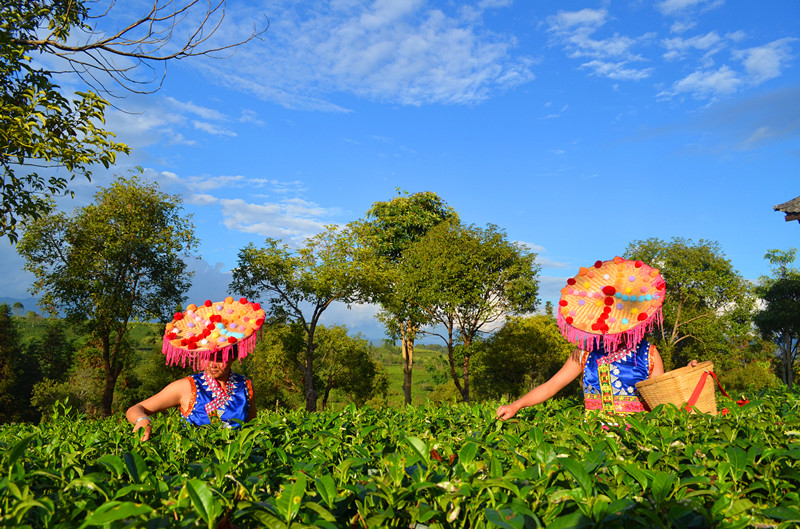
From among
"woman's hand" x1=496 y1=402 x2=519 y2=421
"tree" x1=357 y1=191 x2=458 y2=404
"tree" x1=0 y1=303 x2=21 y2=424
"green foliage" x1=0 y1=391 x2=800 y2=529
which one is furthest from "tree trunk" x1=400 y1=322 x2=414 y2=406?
"green foliage" x1=0 y1=391 x2=800 y2=529

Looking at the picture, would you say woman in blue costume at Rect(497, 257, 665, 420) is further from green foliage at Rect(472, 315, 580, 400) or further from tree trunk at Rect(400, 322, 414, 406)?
tree trunk at Rect(400, 322, 414, 406)

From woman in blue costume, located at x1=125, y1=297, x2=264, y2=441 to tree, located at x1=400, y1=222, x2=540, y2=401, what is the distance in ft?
→ 65.3

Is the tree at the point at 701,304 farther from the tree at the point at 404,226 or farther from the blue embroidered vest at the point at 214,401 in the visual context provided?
the blue embroidered vest at the point at 214,401

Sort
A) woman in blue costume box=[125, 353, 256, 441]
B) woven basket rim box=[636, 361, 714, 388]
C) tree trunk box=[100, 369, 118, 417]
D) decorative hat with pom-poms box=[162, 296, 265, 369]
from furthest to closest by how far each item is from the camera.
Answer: tree trunk box=[100, 369, 118, 417], decorative hat with pom-poms box=[162, 296, 265, 369], woman in blue costume box=[125, 353, 256, 441], woven basket rim box=[636, 361, 714, 388]

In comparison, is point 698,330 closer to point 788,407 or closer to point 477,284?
point 477,284

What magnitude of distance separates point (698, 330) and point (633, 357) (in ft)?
105

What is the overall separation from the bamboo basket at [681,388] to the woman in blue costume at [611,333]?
573 mm

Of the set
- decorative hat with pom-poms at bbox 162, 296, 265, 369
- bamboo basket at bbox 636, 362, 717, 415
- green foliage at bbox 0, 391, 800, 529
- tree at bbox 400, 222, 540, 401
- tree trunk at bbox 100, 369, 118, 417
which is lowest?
tree trunk at bbox 100, 369, 118, 417

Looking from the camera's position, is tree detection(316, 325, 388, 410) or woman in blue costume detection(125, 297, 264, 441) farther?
tree detection(316, 325, 388, 410)

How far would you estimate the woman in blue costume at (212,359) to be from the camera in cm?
494

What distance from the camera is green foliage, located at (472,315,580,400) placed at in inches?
1174

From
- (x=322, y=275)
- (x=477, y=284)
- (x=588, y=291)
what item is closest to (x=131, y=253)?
(x=322, y=275)

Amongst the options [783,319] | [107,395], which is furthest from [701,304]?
[107,395]

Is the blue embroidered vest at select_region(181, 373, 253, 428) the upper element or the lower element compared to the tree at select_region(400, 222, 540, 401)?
lower
